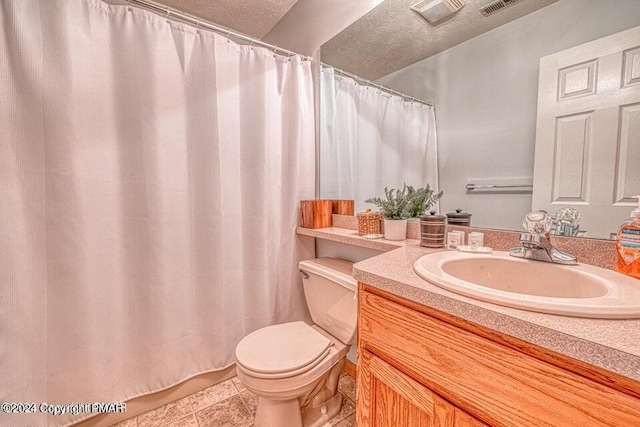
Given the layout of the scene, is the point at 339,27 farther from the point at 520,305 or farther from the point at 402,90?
the point at 520,305

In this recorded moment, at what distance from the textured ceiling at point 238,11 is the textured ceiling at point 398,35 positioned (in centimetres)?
48

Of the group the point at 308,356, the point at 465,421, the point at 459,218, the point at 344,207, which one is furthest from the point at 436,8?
the point at 308,356

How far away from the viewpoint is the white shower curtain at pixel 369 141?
4.04 ft

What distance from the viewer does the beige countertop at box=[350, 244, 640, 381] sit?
1.22 ft

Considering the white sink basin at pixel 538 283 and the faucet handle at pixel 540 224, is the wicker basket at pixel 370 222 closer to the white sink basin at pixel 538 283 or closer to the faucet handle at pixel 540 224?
the white sink basin at pixel 538 283

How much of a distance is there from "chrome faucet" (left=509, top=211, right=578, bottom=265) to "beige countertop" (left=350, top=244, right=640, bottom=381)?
316mm

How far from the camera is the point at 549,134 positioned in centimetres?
86

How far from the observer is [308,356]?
105cm

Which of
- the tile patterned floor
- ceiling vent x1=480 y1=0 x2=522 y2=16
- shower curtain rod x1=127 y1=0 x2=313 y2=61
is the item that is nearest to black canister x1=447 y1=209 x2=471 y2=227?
ceiling vent x1=480 y1=0 x2=522 y2=16

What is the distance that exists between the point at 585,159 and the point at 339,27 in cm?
131

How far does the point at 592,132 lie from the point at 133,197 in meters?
1.71

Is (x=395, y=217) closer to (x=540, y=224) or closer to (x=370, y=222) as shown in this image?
(x=370, y=222)

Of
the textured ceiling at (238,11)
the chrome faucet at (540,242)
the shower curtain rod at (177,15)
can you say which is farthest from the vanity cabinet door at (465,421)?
the textured ceiling at (238,11)

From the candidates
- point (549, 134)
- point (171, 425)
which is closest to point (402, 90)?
point (549, 134)
